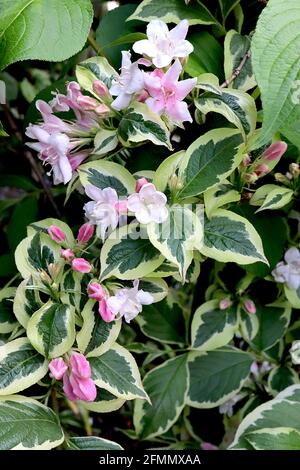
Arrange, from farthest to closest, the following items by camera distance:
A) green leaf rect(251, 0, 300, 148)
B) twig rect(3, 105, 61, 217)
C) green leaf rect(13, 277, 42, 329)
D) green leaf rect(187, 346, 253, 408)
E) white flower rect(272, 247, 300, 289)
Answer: twig rect(3, 105, 61, 217) → green leaf rect(187, 346, 253, 408) → white flower rect(272, 247, 300, 289) → green leaf rect(13, 277, 42, 329) → green leaf rect(251, 0, 300, 148)

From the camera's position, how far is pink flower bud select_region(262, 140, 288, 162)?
0.92 m

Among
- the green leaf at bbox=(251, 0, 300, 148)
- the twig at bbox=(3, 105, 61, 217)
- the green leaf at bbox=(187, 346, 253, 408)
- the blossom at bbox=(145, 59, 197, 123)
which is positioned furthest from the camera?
the twig at bbox=(3, 105, 61, 217)

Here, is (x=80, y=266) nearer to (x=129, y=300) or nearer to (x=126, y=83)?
(x=129, y=300)

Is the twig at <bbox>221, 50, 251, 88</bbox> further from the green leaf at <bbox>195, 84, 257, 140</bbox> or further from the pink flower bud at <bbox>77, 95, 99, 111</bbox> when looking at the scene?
the pink flower bud at <bbox>77, 95, 99, 111</bbox>

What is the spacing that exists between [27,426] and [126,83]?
470 millimetres

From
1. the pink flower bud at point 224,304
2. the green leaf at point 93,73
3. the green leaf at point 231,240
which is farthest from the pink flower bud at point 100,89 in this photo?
the pink flower bud at point 224,304

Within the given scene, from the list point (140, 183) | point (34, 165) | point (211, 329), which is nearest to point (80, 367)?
point (140, 183)

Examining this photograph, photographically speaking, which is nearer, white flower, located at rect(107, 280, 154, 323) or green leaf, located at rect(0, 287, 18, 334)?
white flower, located at rect(107, 280, 154, 323)

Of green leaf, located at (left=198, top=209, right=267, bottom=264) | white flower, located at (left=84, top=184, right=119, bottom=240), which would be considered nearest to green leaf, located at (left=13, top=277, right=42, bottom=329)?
white flower, located at (left=84, top=184, right=119, bottom=240)

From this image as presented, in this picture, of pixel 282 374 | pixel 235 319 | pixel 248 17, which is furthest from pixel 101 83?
pixel 282 374

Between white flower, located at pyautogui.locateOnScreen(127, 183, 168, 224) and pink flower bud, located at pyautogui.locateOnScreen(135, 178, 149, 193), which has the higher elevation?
pink flower bud, located at pyautogui.locateOnScreen(135, 178, 149, 193)

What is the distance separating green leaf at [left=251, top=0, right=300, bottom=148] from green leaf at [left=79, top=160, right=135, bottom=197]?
0.79 feet

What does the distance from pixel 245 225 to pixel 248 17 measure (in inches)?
15.6
